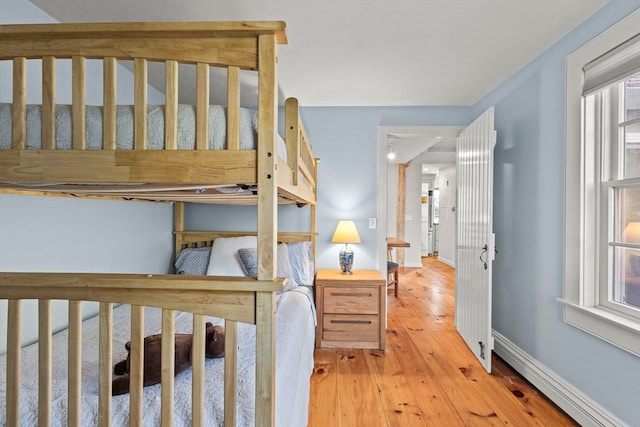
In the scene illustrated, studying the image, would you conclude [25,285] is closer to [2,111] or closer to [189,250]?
[2,111]

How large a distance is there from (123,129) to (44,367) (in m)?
0.75

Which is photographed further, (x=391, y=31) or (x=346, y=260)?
(x=346, y=260)

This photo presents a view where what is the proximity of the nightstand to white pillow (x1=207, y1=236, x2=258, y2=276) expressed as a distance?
0.71m

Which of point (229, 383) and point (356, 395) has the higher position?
point (229, 383)

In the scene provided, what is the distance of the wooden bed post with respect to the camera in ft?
3.09

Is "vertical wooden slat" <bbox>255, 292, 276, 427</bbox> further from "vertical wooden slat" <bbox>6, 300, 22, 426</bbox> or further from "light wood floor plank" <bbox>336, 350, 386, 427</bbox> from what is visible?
"light wood floor plank" <bbox>336, 350, 386, 427</bbox>

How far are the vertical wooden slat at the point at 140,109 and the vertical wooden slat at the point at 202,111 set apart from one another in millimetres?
158

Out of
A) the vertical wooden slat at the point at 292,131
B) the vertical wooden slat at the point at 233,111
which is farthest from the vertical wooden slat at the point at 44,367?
the vertical wooden slat at the point at 292,131

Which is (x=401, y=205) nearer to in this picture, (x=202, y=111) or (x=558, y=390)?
(x=558, y=390)

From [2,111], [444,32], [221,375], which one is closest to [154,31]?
[2,111]

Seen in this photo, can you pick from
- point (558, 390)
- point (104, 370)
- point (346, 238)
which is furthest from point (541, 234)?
point (104, 370)

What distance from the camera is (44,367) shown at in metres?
0.93

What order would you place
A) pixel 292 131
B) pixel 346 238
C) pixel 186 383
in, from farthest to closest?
pixel 346 238 < pixel 292 131 < pixel 186 383

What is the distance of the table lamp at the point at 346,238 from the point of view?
9.42 feet
